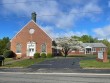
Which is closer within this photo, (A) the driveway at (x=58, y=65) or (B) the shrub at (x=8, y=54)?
(A) the driveway at (x=58, y=65)

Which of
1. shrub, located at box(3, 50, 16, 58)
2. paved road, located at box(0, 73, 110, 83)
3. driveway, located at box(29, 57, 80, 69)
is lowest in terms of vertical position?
paved road, located at box(0, 73, 110, 83)

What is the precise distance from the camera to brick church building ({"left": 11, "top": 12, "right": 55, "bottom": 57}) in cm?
5291

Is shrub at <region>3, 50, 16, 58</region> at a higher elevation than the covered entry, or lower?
lower

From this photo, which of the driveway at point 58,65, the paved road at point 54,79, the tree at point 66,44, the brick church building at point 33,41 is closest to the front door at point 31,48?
the brick church building at point 33,41

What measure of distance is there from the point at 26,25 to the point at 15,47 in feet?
17.3

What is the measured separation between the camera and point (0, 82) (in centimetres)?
1316

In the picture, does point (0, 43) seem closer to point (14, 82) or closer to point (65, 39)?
point (65, 39)

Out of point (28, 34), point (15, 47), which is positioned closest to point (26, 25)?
point (28, 34)

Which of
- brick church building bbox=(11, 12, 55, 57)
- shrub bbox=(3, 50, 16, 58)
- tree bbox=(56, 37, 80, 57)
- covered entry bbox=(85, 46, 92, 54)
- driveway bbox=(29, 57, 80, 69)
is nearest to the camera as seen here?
driveway bbox=(29, 57, 80, 69)

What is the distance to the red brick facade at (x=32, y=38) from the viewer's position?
5291 centimetres

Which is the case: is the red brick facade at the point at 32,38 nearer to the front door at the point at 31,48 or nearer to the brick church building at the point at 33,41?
the brick church building at the point at 33,41

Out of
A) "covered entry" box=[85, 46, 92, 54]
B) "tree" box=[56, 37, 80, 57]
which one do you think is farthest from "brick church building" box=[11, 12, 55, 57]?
"covered entry" box=[85, 46, 92, 54]

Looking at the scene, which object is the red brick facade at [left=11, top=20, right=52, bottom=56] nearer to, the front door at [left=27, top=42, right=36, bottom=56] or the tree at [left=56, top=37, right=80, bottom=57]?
the front door at [left=27, top=42, right=36, bottom=56]

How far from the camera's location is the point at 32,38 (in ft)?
175
